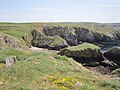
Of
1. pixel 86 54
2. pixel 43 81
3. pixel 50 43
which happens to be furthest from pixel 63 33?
pixel 43 81

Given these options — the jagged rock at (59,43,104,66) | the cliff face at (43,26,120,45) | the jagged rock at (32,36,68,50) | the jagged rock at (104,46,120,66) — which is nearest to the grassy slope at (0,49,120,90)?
the jagged rock at (59,43,104,66)

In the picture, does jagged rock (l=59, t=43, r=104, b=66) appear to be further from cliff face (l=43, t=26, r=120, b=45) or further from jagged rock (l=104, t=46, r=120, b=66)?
cliff face (l=43, t=26, r=120, b=45)

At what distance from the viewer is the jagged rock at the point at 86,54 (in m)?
56.1

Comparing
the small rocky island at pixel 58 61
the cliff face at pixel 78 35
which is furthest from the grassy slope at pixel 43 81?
the cliff face at pixel 78 35

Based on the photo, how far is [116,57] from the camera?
58.3m

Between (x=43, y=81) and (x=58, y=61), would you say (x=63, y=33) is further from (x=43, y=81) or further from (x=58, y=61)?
(x=43, y=81)

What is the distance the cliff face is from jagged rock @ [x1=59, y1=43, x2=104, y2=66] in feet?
152

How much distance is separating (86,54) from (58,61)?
33955mm

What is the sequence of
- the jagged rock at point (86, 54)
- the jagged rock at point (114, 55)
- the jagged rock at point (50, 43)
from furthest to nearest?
the jagged rock at point (50, 43)
the jagged rock at point (114, 55)
the jagged rock at point (86, 54)

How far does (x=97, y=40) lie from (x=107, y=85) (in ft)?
345

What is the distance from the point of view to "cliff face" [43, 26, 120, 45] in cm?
10744

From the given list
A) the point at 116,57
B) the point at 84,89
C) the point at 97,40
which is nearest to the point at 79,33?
the point at 97,40

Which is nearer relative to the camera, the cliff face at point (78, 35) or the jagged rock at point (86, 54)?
the jagged rock at point (86, 54)

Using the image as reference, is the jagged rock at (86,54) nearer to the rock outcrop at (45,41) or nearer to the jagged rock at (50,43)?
the jagged rock at (50,43)
